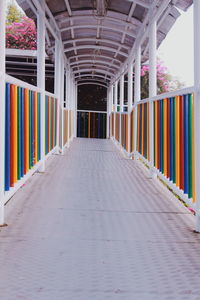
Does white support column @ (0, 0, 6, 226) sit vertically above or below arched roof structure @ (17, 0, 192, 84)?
below

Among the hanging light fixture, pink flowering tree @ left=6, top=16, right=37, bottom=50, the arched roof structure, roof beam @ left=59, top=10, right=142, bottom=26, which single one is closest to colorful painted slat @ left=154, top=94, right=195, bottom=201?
the arched roof structure

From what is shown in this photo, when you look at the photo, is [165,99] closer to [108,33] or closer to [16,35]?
[108,33]

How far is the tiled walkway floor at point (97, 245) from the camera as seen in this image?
2150 millimetres

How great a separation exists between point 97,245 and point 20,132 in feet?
4.95

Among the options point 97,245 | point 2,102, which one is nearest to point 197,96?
point 97,245

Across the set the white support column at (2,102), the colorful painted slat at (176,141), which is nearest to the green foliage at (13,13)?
the colorful painted slat at (176,141)

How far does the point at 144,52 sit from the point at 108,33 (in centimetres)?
136

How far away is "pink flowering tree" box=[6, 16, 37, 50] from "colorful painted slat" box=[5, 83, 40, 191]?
89.8 ft

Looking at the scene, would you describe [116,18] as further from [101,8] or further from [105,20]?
[101,8]

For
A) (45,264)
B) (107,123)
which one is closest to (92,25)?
(45,264)

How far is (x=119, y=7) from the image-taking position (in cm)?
679

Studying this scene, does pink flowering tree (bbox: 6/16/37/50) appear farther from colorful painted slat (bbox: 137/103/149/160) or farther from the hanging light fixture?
colorful painted slat (bbox: 137/103/149/160)

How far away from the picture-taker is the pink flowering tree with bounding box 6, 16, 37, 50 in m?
31.0

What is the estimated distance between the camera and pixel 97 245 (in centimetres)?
286
